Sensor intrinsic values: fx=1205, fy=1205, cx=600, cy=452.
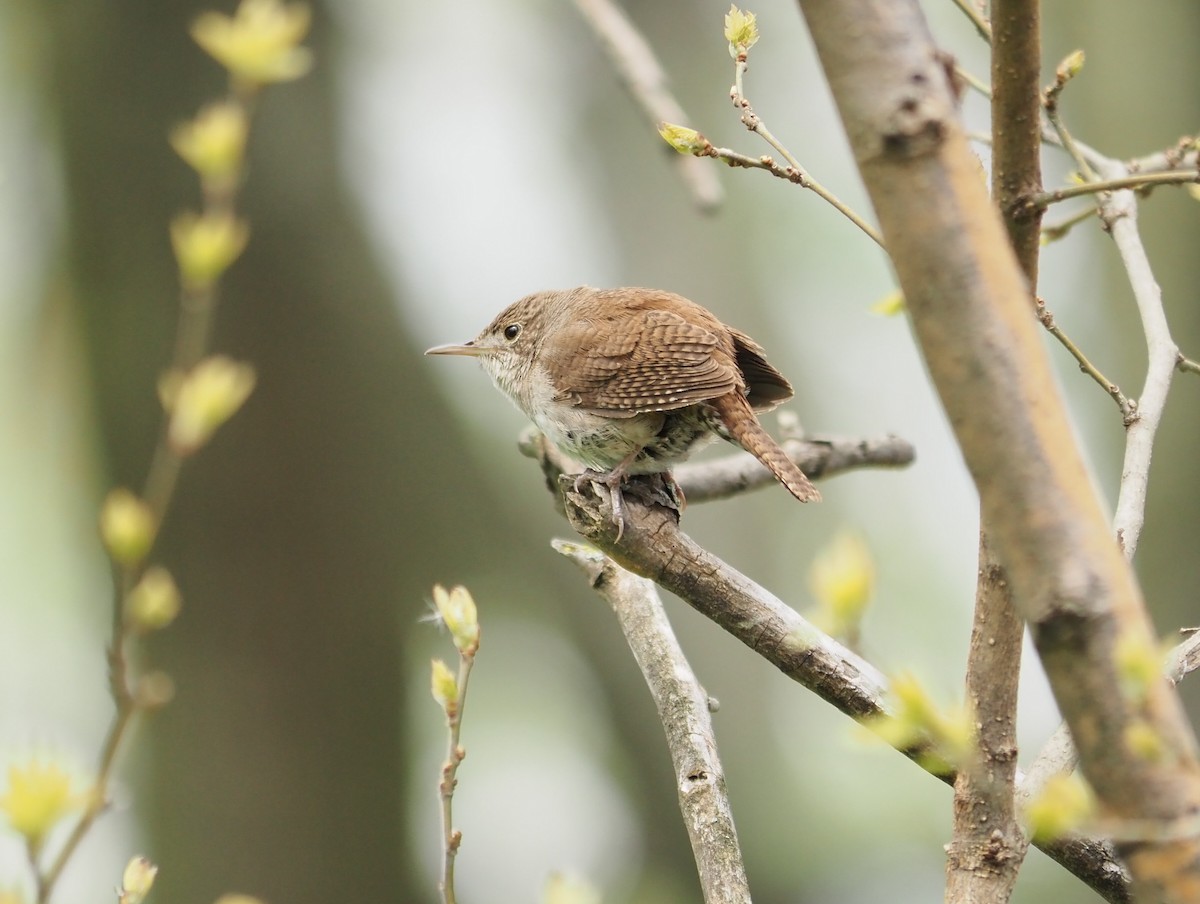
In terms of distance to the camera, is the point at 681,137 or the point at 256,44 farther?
the point at 681,137

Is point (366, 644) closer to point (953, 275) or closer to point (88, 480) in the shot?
point (88, 480)

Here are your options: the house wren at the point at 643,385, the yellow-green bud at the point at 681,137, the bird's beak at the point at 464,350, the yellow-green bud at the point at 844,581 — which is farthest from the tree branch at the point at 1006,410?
the bird's beak at the point at 464,350

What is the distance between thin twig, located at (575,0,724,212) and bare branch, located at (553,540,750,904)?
2.58 feet

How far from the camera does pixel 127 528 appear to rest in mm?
752

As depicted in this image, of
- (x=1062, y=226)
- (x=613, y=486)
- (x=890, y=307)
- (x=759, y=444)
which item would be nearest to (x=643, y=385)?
(x=759, y=444)

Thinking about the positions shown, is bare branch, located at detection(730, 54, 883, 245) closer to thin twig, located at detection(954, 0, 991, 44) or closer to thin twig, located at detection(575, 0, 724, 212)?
thin twig, located at detection(954, 0, 991, 44)

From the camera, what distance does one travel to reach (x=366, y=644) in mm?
5117

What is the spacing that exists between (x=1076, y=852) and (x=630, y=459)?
1.47 meters

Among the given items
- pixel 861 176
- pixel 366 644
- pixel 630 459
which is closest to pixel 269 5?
pixel 861 176

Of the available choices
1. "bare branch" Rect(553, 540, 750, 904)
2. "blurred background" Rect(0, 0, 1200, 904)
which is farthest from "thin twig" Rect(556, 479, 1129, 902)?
"blurred background" Rect(0, 0, 1200, 904)

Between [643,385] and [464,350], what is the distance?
43.6 inches

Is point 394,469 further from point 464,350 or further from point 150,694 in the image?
point 150,694

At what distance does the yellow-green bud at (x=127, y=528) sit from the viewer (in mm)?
752

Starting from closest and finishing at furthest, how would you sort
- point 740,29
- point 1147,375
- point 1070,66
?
point 740,29 → point 1147,375 → point 1070,66
